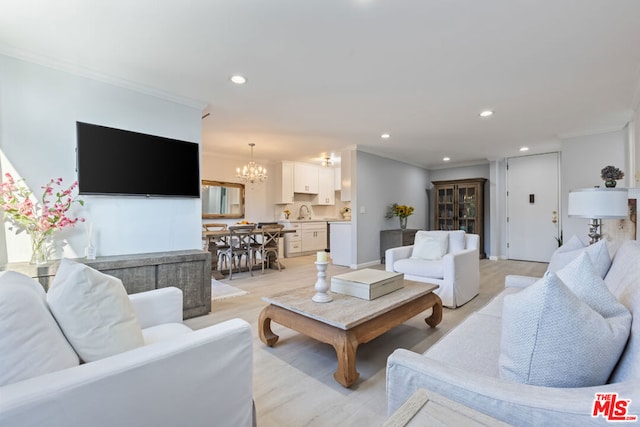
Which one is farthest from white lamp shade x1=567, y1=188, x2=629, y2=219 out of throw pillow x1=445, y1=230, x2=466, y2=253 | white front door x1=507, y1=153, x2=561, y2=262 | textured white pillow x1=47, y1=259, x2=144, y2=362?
white front door x1=507, y1=153, x2=561, y2=262

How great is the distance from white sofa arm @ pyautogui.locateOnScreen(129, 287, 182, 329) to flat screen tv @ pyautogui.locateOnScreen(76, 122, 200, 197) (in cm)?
154

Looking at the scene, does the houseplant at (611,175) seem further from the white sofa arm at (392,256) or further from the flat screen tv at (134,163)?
the flat screen tv at (134,163)

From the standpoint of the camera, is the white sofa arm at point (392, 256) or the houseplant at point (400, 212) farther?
the houseplant at point (400, 212)

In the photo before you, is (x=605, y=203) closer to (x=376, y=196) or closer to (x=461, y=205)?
(x=376, y=196)

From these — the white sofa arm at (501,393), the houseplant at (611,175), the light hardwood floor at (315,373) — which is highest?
the houseplant at (611,175)

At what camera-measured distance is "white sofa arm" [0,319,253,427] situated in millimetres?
798

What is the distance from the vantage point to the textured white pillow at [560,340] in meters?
0.78

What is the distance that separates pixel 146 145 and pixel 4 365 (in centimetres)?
Result: 254

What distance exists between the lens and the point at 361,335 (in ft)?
6.09

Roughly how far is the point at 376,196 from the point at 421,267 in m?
2.83

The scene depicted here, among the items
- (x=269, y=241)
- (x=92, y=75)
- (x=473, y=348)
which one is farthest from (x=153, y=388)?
(x=269, y=241)

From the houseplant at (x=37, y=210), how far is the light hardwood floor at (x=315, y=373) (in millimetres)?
Result: 1374

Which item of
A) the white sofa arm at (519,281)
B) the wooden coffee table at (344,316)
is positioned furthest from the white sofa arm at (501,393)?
the white sofa arm at (519,281)

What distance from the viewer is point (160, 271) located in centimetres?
278
